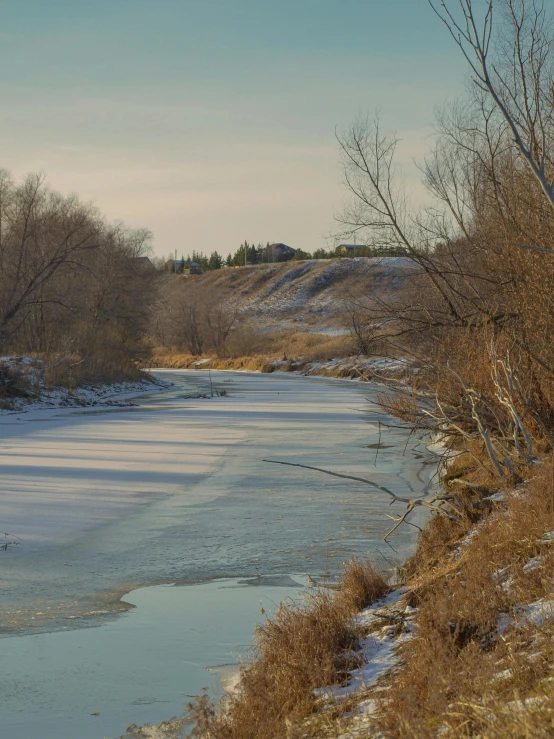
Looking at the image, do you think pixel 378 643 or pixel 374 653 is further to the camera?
pixel 378 643

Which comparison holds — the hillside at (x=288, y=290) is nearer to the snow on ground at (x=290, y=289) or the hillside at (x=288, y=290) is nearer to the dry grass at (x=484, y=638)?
the snow on ground at (x=290, y=289)

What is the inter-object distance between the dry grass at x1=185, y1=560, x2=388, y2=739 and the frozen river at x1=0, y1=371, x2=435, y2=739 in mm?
495

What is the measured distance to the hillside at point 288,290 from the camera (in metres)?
117

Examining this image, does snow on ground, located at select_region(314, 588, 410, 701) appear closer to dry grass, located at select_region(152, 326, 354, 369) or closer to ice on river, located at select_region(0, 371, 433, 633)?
ice on river, located at select_region(0, 371, 433, 633)

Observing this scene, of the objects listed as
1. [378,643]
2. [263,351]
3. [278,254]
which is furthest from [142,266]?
[278,254]

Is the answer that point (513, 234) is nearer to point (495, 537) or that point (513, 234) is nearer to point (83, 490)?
point (495, 537)

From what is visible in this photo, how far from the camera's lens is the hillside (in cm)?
11719

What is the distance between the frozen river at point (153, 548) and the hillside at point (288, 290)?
82.0m

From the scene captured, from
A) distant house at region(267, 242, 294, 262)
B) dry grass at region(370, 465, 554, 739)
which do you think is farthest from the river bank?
distant house at region(267, 242, 294, 262)

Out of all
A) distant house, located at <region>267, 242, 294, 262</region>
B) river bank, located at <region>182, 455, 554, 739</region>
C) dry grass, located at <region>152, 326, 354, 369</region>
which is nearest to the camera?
river bank, located at <region>182, 455, 554, 739</region>

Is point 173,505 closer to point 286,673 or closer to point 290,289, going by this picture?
point 286,673

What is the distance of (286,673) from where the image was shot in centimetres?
509

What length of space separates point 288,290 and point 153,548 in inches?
5033

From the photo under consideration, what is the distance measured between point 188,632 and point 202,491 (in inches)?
248
